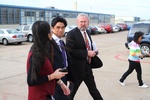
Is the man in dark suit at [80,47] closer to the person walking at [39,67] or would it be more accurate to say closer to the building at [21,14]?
the person walking at [39,67]

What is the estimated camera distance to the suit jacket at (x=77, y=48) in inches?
147

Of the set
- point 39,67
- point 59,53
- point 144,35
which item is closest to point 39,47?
point 39,67

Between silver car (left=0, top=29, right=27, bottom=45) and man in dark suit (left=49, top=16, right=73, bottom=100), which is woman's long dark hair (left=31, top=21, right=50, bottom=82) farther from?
silver car (left=0, top=29, right=27, bottom=45)

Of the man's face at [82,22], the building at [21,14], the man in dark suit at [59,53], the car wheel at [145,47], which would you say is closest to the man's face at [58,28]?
the man in dark suit at [59,53]

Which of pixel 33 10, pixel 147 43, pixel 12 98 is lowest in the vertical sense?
pixel 12 98

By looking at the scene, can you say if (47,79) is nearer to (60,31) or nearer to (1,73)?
(60,31)

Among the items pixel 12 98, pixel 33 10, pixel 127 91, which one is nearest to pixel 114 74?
pixel 127 91

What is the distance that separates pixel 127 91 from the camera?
18.4ft

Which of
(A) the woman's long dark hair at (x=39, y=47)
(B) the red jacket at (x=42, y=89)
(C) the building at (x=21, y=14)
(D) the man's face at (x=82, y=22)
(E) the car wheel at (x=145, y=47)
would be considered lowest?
(E) the car wheel at (x=145, y=47)

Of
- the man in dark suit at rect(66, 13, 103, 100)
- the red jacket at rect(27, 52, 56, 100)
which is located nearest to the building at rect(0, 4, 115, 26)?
the man in dark suit at rect(66, 13, 103, 100)

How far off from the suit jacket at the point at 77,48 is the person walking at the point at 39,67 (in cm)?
140

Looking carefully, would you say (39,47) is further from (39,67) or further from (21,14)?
(21,14)

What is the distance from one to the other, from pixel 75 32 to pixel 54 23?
84 cm

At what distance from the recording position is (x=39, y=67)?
2176mm
